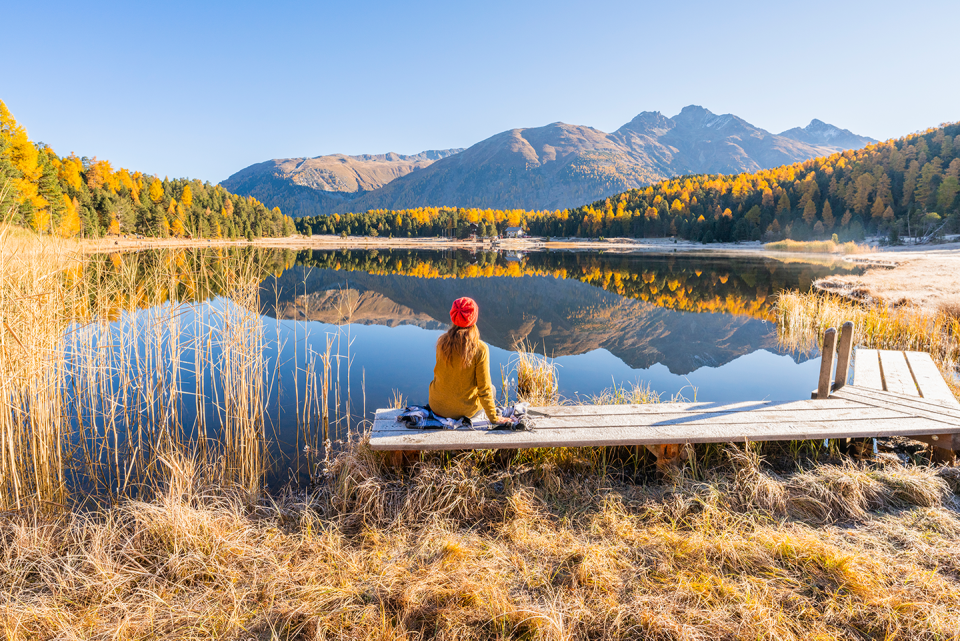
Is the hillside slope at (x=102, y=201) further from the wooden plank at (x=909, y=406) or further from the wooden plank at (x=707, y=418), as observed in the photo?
the wooden plank at (x=909, y=406)

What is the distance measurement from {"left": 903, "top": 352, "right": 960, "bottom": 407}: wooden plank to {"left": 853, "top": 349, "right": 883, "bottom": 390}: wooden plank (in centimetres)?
36

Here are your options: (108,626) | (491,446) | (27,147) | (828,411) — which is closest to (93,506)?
(108,626)

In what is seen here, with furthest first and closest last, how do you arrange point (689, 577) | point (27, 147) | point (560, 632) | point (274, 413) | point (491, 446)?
point (27, 147)
point (274, 413)
point (491, 446)
point (689, 577)
point (560, 632)

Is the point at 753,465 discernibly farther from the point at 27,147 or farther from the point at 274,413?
the point at 27,147

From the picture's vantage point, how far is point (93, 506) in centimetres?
424

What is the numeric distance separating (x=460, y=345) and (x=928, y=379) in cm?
623

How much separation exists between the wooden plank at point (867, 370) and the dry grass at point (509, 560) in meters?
2.06

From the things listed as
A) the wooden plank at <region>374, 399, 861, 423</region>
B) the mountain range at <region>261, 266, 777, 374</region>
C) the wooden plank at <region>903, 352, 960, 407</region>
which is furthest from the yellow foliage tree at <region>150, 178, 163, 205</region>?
the wooden plank at <region>903, 352, 960, 407</region>

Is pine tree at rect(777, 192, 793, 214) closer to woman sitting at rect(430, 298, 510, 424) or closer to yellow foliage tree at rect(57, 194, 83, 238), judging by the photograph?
yellow foliage tree at rect(57, 194, 83, 238)

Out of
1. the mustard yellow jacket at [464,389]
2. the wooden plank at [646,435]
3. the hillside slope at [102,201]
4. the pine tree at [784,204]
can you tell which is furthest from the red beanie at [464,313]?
the pine tree at [784,204]

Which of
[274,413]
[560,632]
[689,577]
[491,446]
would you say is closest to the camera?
[560,632]

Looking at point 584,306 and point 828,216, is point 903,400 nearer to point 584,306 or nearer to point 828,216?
point 584,306

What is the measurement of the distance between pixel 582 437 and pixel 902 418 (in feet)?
10.7

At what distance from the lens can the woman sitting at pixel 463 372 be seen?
3.68m
